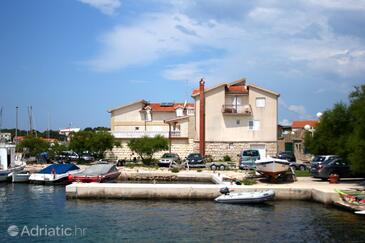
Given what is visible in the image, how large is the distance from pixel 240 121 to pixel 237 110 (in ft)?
4.88

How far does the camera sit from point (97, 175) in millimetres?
37781

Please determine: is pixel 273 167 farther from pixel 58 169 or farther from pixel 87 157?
pixel 87 157

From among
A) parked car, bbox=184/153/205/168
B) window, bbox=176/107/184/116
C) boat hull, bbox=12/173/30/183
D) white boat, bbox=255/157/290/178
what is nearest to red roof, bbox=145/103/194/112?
window, bbox=176/107/184/116

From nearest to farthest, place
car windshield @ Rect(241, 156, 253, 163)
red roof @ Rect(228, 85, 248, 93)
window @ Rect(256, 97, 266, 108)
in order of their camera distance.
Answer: car windshield @ Rect(241, 156, 253, 163)
window @ Rect(256, 97, 266, 108)
red roof @ Rect(228, 85, 248, 93)

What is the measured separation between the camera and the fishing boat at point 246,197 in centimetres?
2911

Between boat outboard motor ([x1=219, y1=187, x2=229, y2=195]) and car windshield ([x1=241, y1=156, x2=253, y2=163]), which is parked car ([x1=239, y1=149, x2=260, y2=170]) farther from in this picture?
boat outboard motor ([x1=219, y1=187, x2=229, y2=195])

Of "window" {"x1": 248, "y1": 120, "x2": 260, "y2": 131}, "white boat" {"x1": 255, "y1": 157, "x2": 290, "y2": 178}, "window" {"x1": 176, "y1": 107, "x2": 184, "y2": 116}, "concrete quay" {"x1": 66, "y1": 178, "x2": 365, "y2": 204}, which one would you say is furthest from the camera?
"window" {"x1": 176, "y1": 107, "x2": 184, "y2": 116}

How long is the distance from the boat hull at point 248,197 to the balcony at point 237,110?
33228 mm

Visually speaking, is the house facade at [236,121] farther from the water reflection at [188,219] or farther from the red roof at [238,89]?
the water reflection at [188,219]

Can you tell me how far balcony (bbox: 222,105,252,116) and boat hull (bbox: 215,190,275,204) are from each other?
3323cm

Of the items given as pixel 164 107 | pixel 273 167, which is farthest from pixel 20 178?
pixel 164 107

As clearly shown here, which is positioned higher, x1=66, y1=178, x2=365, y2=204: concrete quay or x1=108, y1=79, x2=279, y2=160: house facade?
x1=108, y1=79, x2=279, y2=160: house facade

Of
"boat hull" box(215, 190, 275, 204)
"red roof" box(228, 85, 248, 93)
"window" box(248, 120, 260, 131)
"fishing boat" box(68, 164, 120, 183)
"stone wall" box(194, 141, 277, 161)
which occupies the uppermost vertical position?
"red roof" box(228, 85, 248, 93)

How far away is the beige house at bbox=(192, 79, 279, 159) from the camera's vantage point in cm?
6253
